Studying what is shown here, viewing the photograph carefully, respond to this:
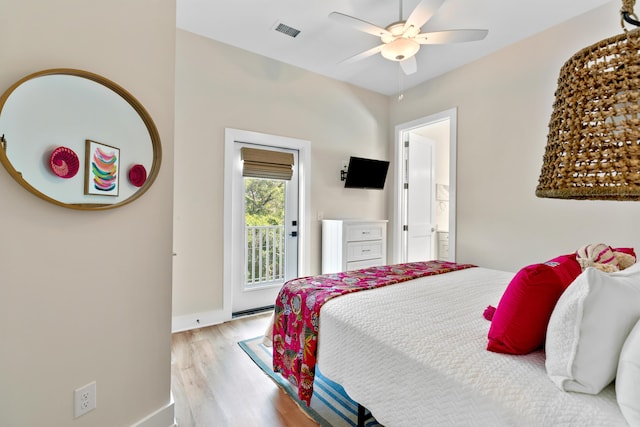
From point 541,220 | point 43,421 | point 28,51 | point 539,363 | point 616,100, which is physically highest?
point 28,51

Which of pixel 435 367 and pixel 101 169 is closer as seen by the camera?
pixel 435 367

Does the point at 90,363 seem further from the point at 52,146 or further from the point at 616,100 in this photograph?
the point at 616,100

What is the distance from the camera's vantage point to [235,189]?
132 inches

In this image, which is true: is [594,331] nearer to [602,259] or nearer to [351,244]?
[602,259]

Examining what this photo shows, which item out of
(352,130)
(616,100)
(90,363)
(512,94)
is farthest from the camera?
(352,130)

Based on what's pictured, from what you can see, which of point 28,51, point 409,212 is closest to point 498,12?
A: point 409,212

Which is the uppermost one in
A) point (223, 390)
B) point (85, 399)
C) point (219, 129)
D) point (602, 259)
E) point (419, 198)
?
point (219, 129)

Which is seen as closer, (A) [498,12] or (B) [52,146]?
(B) [52,146]

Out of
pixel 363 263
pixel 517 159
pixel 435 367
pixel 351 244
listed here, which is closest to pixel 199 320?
pixel 351 244

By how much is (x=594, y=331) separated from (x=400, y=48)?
231 cm

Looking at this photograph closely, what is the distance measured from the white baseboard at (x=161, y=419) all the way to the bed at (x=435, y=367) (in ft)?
2.70

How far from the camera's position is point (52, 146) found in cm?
119

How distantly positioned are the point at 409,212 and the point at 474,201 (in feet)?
3.26

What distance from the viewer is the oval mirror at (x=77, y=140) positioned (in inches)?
43.8
